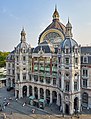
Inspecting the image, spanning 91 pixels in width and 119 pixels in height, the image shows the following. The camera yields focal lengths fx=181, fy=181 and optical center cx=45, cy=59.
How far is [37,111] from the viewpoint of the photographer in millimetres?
55344

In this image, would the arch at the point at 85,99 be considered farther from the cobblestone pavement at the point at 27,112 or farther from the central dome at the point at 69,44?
the central dome at the point at 69,44

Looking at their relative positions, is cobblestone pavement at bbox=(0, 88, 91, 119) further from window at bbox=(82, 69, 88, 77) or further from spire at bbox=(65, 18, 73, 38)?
spire at bbox=(65, 18, 73, 38)

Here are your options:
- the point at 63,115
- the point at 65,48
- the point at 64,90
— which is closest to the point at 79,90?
the point at 64,90

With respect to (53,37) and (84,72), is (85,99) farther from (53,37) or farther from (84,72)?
(53,37)

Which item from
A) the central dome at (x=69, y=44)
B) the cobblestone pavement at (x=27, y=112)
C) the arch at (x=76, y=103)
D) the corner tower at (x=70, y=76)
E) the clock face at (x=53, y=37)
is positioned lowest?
the cobblestone pavement at (x=27, y=112)

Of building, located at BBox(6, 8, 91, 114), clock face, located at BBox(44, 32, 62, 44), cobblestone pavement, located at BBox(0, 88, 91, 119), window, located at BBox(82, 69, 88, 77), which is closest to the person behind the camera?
cobblestone pavement, located at BBox(0, 88, 91, 119)

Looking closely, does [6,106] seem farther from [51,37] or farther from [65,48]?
[51,37]

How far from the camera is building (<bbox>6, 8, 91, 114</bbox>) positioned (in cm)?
5400

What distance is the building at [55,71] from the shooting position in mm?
54000

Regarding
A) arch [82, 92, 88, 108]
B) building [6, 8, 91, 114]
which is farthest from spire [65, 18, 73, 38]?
arch [82, 92, 88, 108]

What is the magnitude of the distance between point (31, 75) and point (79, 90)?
845 inches

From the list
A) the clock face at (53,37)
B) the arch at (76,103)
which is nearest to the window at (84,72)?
the arch at (76,103)

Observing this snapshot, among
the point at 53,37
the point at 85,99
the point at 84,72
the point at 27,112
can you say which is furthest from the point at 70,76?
the point at 53,37

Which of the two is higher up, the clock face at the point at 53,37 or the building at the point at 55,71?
the clock face at the point at 53,37
